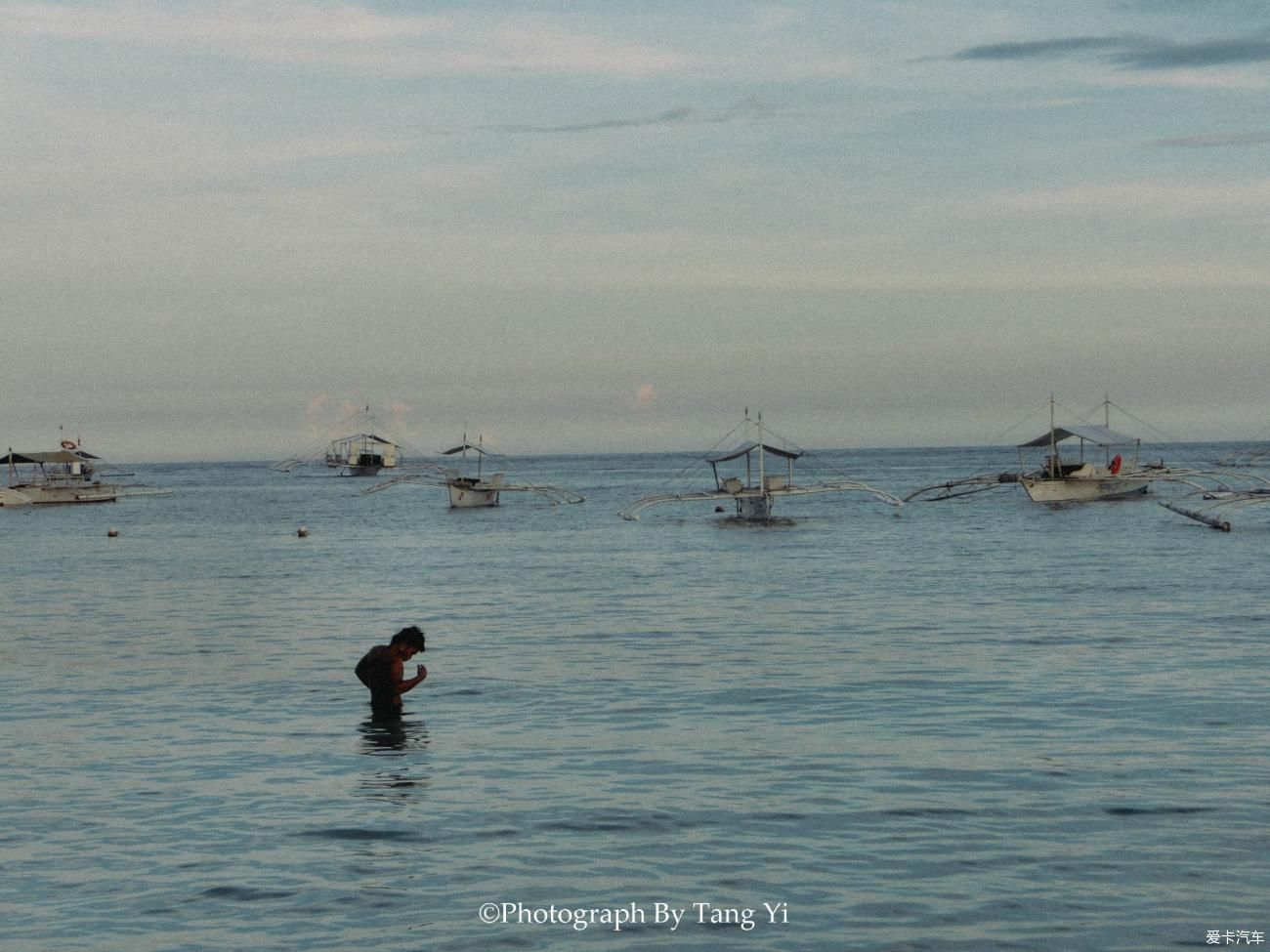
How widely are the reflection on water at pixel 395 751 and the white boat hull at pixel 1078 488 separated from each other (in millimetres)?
92594

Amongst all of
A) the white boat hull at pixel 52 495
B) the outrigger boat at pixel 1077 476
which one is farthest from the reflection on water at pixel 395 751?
the white boat hull at pixel 52 495

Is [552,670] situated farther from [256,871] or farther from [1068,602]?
[1068,602]

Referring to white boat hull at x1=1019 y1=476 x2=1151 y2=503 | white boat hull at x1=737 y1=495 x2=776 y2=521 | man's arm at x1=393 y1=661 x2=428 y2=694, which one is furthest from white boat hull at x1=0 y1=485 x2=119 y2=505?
man's arm at x1=393 y1=661 x2=428 y2=694

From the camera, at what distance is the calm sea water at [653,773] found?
545 inches

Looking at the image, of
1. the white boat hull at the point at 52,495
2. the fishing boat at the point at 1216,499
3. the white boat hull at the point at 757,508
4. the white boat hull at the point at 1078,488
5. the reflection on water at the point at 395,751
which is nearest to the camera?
the reflection on water at the point at 395,751

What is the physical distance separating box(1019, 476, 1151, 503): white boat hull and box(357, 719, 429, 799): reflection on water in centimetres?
9259

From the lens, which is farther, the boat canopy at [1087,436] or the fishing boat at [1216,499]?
the boat canopy at [1087,436]

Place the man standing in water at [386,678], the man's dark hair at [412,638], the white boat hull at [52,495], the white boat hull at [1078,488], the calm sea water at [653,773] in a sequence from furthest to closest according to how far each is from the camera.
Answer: the white boat hull at [52,495]
the white boat hull at [1078,488]
the man standing in water at [386,678]
the man's dark hair at [412,638]
the calm sea water at [653,773]

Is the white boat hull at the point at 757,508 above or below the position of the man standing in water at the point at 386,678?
above

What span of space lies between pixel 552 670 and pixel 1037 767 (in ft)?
42.4

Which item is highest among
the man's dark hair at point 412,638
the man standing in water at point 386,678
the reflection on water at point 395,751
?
the man's dark hair at point 412,638

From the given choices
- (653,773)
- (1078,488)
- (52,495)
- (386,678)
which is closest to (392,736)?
(386,678)

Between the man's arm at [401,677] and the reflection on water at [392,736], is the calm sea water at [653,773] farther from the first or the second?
the man's arm at [401,677]

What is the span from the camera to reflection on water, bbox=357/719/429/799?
1925 centimetres
